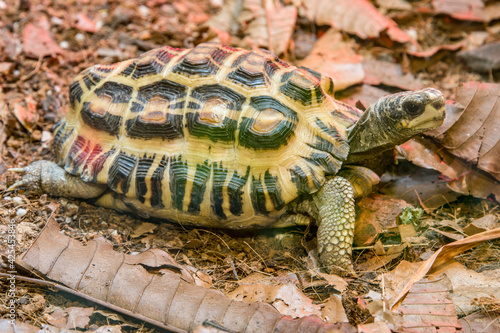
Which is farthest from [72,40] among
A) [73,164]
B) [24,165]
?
[73,164]

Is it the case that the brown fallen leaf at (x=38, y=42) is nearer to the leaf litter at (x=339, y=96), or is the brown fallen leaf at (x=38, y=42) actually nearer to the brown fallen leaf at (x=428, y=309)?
the leaf litter at (x=339, y=96)

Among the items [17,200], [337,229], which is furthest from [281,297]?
[17,200]

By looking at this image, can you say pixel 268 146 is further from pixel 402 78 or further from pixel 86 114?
pixel 402 78

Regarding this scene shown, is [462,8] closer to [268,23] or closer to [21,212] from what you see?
[268,23]

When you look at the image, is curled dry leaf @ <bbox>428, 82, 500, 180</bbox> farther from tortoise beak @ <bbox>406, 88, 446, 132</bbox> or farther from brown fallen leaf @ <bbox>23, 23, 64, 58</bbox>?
brown fallen leaf @ <bbox>23, 23, 64, 58</bbox>

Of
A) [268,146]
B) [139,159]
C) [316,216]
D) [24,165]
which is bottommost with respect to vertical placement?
[24,165]
